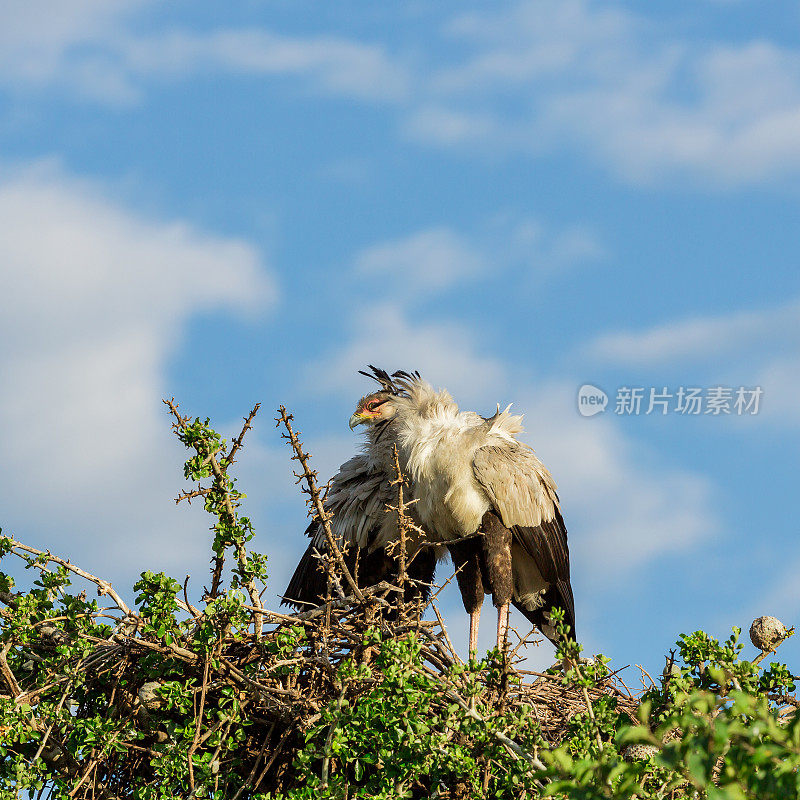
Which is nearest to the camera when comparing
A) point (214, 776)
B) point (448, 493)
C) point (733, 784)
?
point (733, 784)

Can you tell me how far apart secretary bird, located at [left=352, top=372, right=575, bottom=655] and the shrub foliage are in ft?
7.20

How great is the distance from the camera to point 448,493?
6715 mm

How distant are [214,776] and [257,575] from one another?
83 centimetres

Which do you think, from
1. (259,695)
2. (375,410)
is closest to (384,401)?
(375,410)

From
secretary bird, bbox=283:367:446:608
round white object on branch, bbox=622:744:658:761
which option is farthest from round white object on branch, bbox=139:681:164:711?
secretary bird, bbox=283:367:446:608

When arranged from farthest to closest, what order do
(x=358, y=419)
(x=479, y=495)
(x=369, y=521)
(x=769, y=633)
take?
(x=358, y=419)
(x=369, y=521)
(x=479, y=495)
(x=769, y=633)

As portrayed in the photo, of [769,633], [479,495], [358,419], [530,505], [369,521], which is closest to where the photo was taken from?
[769,633]

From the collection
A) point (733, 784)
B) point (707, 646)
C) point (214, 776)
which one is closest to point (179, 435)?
point (214, 776)

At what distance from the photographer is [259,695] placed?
14.0 feet

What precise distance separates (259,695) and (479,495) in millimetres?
2845

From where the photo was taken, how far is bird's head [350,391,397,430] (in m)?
7.40

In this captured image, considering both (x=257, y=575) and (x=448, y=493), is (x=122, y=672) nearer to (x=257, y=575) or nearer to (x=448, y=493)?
(x=257, y=575)

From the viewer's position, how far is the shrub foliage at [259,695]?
387cm

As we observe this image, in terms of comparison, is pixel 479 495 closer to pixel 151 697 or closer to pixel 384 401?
pixel 384 401
